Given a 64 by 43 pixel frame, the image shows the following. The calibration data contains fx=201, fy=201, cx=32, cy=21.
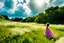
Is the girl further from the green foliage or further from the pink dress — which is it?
the green foliage

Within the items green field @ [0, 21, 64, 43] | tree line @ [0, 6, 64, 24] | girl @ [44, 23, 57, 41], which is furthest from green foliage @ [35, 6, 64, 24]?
girl @ [44, 23, 57, 41]

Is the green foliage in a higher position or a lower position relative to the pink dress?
higher

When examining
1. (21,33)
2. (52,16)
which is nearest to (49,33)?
(21,33)

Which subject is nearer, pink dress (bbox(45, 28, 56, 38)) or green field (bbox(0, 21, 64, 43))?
green field (bbox(0, 21, 64, 43))

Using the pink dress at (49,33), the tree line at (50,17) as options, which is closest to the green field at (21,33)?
the pink dress at (49,33)

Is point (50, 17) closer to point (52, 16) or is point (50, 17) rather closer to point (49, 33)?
point (52, 16)

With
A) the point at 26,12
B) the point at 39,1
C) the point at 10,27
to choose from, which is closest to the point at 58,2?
the point at 39,1

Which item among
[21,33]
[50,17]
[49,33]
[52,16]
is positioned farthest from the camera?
[52,16]

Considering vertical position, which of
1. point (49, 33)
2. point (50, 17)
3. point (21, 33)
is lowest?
point (49, 33)

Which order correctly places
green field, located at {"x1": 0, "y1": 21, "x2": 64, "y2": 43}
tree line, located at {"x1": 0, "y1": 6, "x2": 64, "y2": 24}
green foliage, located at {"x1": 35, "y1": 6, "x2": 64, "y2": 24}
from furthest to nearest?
1. green foliage, located at {"x1": 35, "y1": 6, "x2": 64, "y2": 24}
2. tree line, located at {"x1": 0, "y1": 6, "x2": 64, "y2": 24}
3. green field, located at {"x1": 0, "y1": 21, "x2": 64, "y2": 43}

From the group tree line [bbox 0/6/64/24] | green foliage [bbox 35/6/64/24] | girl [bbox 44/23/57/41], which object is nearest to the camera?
girl [bbox 44/23/57/41]

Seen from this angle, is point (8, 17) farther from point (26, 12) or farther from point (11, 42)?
point (11, 42)

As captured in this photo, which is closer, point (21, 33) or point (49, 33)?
point (21, 33)

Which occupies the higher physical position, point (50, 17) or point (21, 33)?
point (50, 17)
